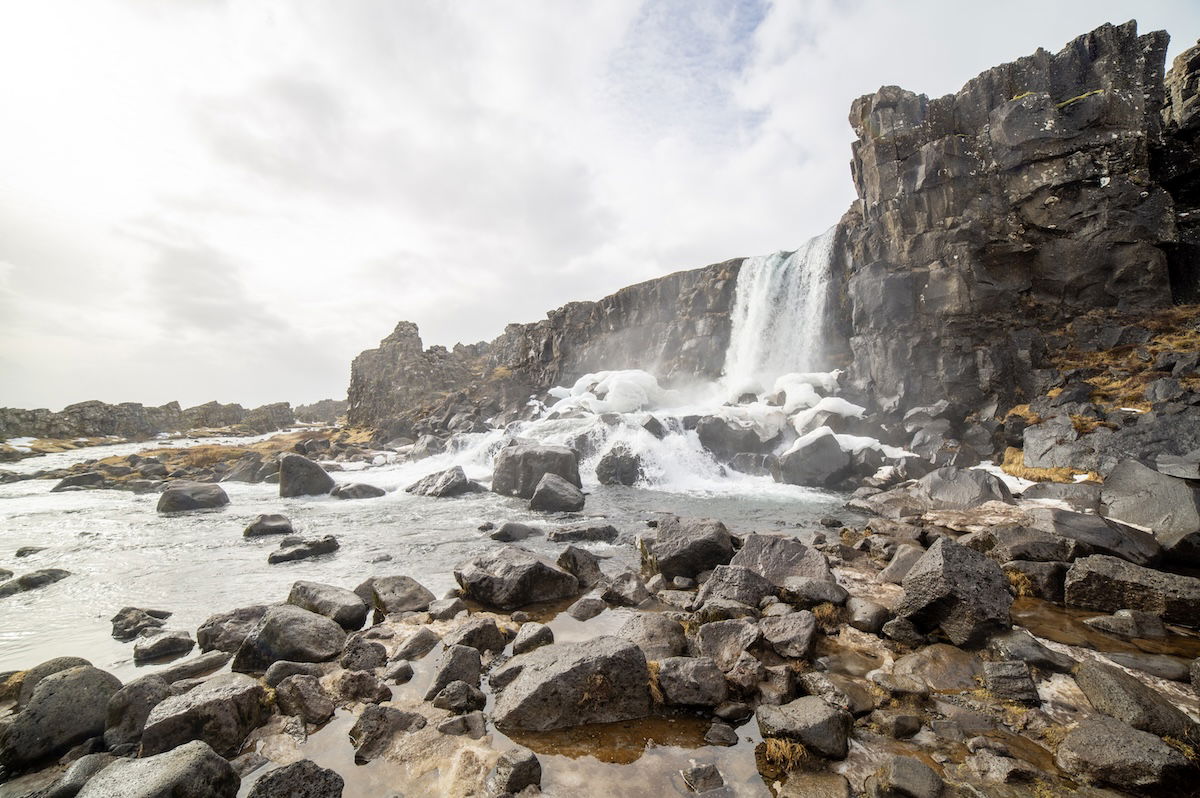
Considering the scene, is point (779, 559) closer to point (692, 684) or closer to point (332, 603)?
point (692, 684)

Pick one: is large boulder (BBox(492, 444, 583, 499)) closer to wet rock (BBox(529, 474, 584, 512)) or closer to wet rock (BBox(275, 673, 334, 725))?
wet rock (BBox(529, 474, 584, 512))

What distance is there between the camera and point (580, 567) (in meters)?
10.7

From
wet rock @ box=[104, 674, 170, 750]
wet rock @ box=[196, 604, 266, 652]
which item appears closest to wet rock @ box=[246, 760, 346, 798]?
wet rock @ box=[104, 674, 170, 750]

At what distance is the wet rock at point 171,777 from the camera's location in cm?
394

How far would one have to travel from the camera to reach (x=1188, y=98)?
32.8 meters

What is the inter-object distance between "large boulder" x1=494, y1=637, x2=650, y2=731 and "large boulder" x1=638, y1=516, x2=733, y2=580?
16.3 ft

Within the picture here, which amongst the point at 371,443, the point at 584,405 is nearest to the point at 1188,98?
the point at 584,405

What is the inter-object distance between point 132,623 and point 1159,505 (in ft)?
73.0

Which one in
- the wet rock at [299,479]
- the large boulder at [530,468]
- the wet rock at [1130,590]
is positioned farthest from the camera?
the wet rock at [299,479]

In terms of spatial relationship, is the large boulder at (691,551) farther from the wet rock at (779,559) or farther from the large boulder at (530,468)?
the large boulder at (530,468)

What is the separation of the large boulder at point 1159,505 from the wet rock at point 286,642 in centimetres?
1622

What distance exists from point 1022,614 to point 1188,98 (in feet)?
157

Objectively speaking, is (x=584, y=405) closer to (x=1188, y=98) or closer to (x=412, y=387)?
(x=412, y=387)

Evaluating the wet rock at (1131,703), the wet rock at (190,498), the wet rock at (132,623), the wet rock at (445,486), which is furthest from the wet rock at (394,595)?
the wet rock at (190,498)
